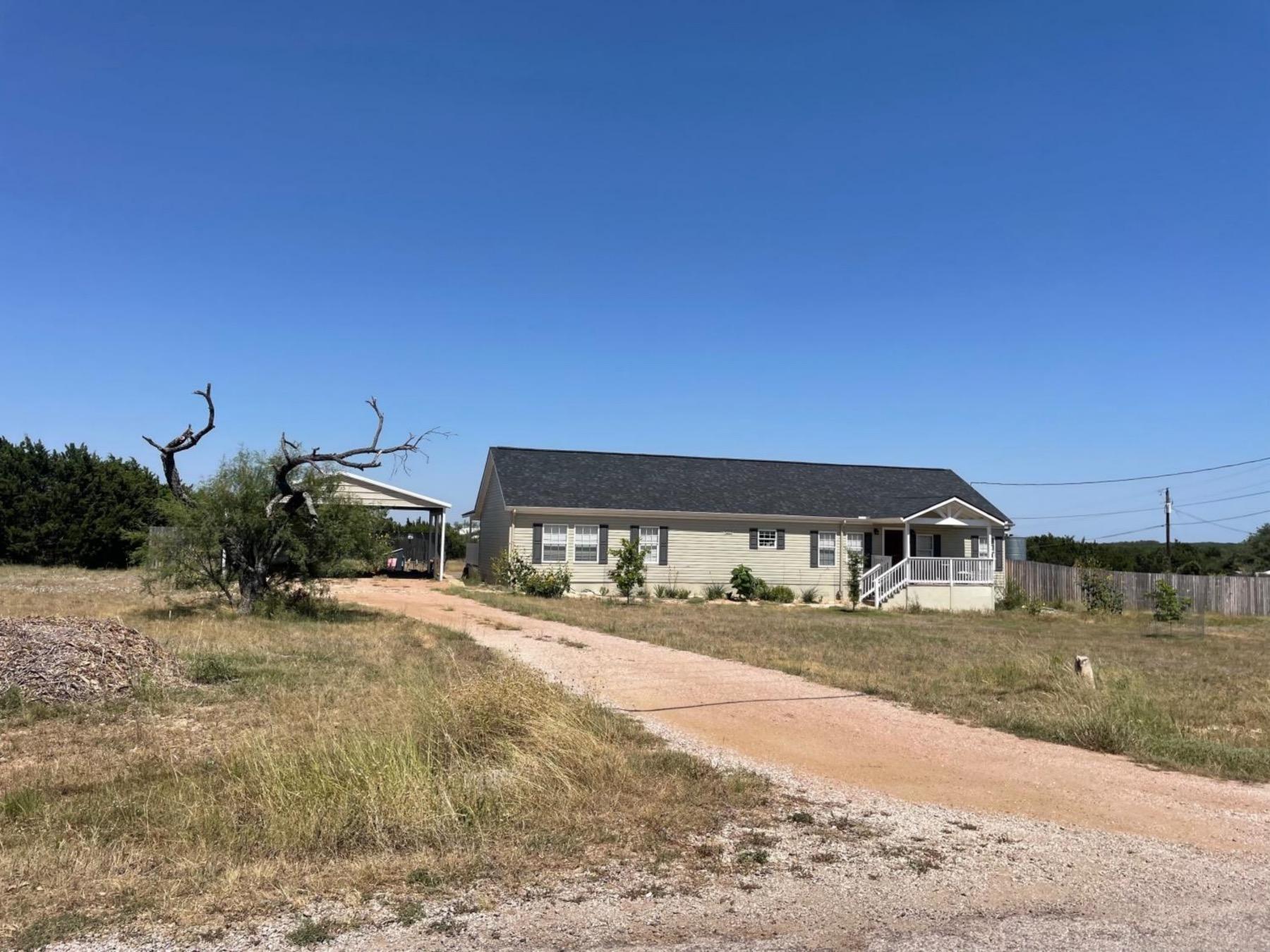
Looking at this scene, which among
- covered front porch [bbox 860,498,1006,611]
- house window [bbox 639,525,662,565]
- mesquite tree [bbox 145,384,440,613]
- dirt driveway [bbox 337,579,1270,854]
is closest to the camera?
dirt driveway [bbox 337,579,1270,854]

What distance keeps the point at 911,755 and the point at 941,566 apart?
77.6 feet

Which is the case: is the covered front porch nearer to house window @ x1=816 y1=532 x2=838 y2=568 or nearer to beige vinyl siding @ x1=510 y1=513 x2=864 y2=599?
house window @ x1=816 y1=532 x2=838 y2=568

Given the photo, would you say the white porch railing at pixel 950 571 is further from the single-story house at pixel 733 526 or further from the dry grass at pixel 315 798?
the dry grass at pixel 315 798

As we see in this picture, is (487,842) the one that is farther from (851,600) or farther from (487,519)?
(487,519)

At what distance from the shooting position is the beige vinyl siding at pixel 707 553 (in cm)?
2875

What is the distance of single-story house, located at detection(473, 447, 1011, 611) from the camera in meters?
28.9

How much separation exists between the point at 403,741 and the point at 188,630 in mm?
9456

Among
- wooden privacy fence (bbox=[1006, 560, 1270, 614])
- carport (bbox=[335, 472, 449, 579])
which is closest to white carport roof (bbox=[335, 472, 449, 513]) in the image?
carport (bbox=[335, 472, 449, 579])

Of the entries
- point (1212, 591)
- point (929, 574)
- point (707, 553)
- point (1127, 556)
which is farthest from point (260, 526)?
point (1127, 556)

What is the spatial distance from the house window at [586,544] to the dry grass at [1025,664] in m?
3.10

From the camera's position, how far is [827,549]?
31.4 meters

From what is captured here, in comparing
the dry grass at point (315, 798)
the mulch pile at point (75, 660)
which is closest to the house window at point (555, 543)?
the mulch pile at point (75, 660)

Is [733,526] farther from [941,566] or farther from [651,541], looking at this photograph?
[941,566]

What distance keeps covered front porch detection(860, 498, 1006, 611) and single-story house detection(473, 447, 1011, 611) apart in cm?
5
